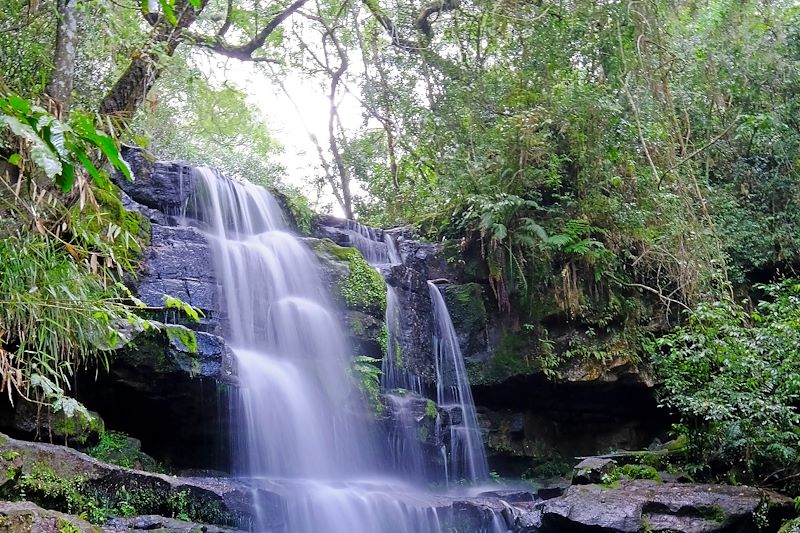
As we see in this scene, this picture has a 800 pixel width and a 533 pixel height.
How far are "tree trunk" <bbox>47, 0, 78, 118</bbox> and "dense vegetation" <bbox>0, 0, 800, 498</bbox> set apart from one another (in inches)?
0.9

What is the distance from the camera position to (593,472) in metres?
7.51

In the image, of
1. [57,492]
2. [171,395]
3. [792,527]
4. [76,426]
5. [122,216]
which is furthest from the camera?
[122,216]

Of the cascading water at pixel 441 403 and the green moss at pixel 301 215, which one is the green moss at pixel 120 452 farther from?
the green moss at pixel 301 215

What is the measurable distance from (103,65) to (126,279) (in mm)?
4697

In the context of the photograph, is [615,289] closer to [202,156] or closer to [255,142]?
[202,156]

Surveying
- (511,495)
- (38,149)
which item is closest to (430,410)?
(511,495)

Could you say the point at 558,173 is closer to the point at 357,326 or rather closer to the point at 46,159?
the point at 357,326

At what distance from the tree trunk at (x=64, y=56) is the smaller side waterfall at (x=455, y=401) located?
5.73 m

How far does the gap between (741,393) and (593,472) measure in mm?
1743

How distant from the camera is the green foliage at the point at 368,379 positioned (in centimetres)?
815

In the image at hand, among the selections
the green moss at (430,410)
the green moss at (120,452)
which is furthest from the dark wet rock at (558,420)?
the green moss at (120,452)

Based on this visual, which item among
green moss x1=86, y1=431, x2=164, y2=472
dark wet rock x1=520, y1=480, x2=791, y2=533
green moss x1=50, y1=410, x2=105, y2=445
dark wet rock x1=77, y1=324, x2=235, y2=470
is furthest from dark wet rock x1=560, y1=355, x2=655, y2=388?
green moss x1=50, y1=410, x2=105, y2=445

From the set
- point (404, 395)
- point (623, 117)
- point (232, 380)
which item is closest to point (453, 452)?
point (404, 395)

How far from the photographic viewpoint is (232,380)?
685 centimetres
